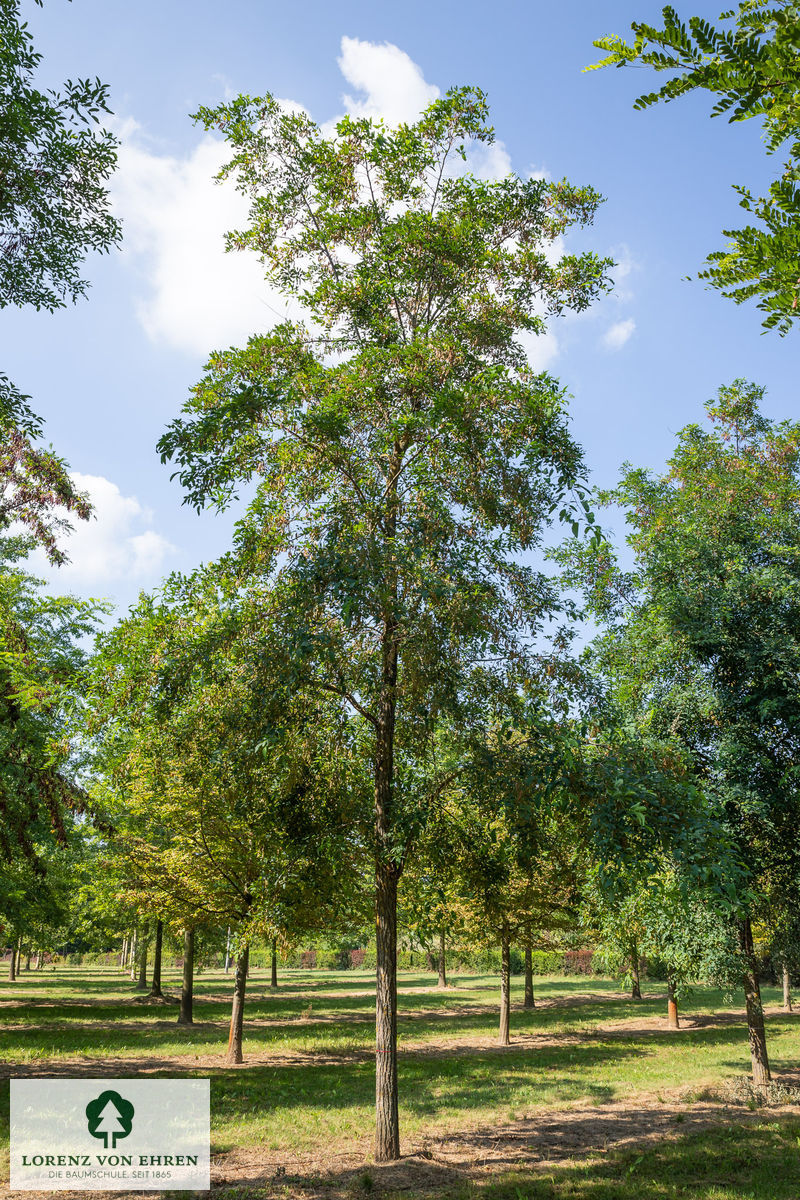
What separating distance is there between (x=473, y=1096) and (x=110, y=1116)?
706 cm

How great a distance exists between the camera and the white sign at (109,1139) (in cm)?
856

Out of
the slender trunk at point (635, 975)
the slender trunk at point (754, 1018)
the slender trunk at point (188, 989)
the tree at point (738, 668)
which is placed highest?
the tree at point (738, 668)

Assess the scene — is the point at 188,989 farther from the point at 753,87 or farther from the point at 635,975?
the point at 753,87

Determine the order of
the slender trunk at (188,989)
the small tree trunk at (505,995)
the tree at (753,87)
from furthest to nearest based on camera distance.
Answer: the slender trunk at (188,989) → the small tree trunk at (505,995) → the tree at (753,87)

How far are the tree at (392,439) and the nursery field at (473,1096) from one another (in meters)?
1.55

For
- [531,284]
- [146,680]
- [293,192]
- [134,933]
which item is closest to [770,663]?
[531,284]

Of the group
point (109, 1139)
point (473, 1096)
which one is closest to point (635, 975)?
point (473, 1096)

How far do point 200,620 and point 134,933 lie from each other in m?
29.3

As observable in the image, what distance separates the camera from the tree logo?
9.55 meters

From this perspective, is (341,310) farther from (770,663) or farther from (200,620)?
(770,663)

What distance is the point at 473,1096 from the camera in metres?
13.8

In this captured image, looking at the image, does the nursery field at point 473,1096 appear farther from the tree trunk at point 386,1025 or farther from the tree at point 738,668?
the tree at point 738,668

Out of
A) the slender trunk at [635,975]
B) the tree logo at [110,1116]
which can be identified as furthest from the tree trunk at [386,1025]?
the slender trunk at [635,975]

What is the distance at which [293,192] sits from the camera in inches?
460
